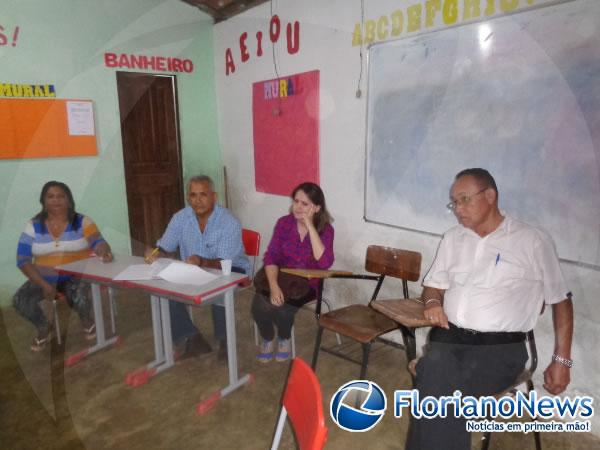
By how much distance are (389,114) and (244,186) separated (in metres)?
2.08

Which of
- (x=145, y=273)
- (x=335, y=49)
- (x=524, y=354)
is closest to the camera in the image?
(x=524, y=354)

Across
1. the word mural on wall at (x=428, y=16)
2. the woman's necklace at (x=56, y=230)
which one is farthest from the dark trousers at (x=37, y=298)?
the word mural on wall at (x=428, y=16)

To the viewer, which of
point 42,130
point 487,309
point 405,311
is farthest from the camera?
point 42,130

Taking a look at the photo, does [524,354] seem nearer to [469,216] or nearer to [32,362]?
[469,216]

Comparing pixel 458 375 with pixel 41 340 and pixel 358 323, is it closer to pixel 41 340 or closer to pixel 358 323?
pixel 358 323

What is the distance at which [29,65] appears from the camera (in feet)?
12.6

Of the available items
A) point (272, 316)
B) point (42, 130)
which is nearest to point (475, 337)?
point (272, 316)

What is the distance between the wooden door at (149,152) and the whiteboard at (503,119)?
250 cm

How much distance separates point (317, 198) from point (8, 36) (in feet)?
10.1

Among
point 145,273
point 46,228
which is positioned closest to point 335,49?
point 145,273

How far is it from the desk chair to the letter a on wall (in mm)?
1191

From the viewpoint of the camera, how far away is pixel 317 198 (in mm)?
2754

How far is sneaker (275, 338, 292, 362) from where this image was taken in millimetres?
2979

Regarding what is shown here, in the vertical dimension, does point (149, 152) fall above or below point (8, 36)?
below
